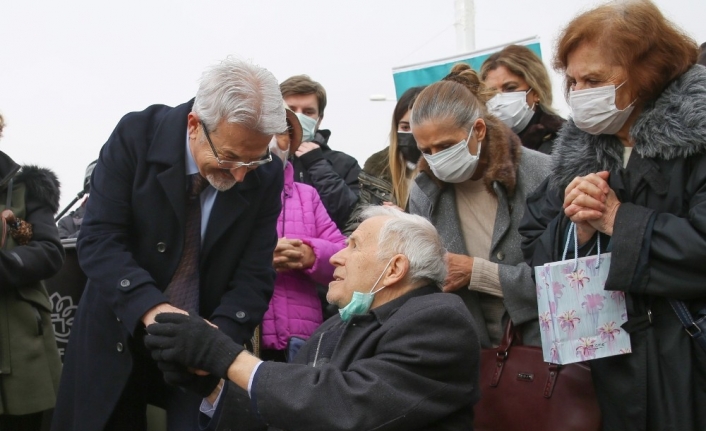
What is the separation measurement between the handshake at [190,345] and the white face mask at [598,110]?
149 cm

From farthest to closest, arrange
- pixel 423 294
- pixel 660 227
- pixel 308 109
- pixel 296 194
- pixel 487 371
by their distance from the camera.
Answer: pixel 308 109 → pixel 296 194 → pixel 487 371 → pixel 423 294 → pixel 660 227

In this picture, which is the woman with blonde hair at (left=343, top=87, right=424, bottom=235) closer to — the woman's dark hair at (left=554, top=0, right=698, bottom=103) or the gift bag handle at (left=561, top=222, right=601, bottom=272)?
the gift bag handle at (left=561, top=222, right=601, bottom=272)

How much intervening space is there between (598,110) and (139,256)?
5.95 feet

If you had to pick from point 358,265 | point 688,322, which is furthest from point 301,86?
point 688,322

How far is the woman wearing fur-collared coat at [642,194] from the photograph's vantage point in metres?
2.88

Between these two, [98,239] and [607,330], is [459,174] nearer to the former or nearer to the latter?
[607,330]

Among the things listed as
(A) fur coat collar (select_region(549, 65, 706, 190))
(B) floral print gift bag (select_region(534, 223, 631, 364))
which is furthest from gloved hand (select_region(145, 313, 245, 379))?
(A) fur coat collar (select_region(549, 65, 706, 190))

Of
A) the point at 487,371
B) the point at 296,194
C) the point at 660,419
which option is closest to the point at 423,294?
the point at 487,371

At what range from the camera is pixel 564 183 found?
133 inches

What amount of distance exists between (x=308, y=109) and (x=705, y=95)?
293 centimetres

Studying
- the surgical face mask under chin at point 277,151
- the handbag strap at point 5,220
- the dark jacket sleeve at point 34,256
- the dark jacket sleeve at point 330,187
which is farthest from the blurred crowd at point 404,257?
the handbag strap at point 5,220

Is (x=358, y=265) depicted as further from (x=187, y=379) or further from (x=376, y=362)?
(x=187, y=379)

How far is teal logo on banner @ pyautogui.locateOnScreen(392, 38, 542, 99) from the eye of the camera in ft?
20.9

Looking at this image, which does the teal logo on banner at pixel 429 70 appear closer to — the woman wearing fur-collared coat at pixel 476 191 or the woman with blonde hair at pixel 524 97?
the woman with blonde hair at pixel 524 97
